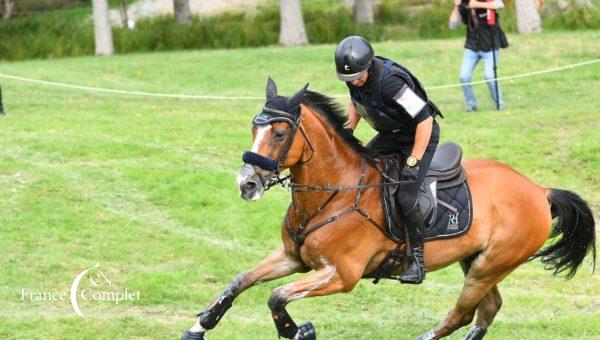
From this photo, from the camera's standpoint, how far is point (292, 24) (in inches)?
1122

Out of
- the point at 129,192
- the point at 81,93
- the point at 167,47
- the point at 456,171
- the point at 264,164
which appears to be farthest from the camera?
the point at 167,47

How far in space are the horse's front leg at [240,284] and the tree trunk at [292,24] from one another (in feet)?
70.6

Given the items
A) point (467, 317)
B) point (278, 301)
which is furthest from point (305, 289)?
point (467, 317)

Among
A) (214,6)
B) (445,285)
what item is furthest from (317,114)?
(214,6)

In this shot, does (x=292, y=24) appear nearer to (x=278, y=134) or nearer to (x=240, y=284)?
(x=240, y=284)

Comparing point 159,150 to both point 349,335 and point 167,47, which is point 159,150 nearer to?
point 349,335

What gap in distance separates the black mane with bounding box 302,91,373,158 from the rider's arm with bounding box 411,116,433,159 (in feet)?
1.65

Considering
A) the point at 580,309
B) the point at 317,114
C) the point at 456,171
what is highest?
the point at 317,114

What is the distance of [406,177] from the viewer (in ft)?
24.4

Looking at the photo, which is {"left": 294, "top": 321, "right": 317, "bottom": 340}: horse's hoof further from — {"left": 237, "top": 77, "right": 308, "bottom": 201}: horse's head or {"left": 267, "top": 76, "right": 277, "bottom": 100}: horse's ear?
{"left": 267, "top": 76, "right": 277, "bottom": 100}: horse's ear

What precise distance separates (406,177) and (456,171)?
700mm

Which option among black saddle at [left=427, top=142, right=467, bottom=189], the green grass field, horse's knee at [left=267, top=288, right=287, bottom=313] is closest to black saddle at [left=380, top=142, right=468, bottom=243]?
black saddle at [left=427, top=142, right=467, bottom=189]

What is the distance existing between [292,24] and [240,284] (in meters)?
21.7

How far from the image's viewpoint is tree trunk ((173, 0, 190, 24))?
32.8 meters
